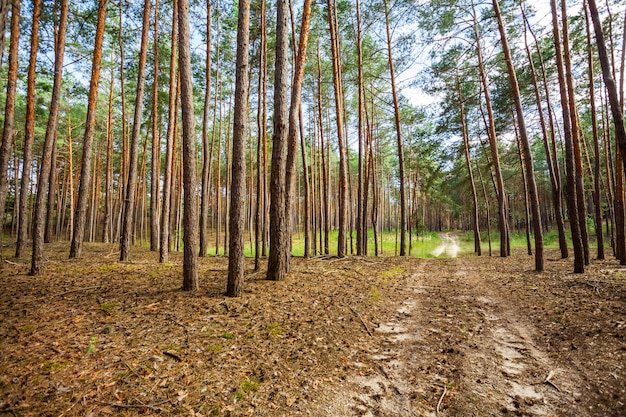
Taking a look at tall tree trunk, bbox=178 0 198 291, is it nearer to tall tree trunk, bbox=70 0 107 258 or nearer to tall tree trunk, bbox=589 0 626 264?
tall tree trunk, bbox=70 0 107 258

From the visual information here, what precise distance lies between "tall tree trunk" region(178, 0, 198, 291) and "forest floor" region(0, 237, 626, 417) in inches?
23.7

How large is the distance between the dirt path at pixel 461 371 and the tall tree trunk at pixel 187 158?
13.5 ft

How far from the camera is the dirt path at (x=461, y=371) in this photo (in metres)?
2.78

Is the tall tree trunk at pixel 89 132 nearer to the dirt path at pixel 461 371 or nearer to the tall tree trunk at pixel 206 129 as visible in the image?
the tall tree trunk at pixel 206 129

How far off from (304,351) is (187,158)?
177 inches

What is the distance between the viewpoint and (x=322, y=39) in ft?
46.0

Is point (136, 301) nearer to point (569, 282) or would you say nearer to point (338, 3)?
point (569, 282)

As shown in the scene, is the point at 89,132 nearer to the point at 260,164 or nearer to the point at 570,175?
the point at 260,164

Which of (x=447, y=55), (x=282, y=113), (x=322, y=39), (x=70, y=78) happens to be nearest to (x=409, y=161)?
(x=447, y=55)

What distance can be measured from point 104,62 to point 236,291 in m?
18.3

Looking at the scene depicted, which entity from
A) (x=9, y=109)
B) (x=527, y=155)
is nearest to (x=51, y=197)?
(x=9, y=109)

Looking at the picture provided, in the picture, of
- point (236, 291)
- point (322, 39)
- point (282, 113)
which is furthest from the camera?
point (322, 39)

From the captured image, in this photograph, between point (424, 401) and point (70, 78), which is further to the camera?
point (70, 78)

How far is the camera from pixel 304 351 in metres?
3.79
